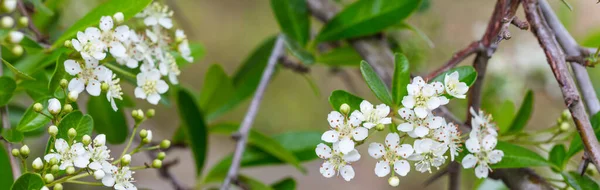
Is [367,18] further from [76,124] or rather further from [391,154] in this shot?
[76,124]

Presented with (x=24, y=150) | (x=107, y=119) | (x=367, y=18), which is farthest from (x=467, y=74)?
(x=107, y=119)

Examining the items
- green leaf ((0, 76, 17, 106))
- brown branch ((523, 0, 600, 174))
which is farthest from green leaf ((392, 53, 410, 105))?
green leaf ((0, 76, 17, 106))

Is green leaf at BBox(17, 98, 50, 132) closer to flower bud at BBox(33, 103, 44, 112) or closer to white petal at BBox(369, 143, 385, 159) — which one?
flower bud at BBox(33, 103, 44, 112)

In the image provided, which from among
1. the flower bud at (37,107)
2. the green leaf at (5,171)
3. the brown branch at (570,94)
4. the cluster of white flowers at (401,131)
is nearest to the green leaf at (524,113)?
the brown branch at (570,94)

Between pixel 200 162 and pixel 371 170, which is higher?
pixel 371 170

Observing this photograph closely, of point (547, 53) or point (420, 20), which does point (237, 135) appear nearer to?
point (547, 53)

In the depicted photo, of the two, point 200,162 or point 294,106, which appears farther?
point 294,106

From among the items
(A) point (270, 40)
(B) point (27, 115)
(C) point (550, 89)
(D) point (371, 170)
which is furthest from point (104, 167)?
(D) point (371, 170)
